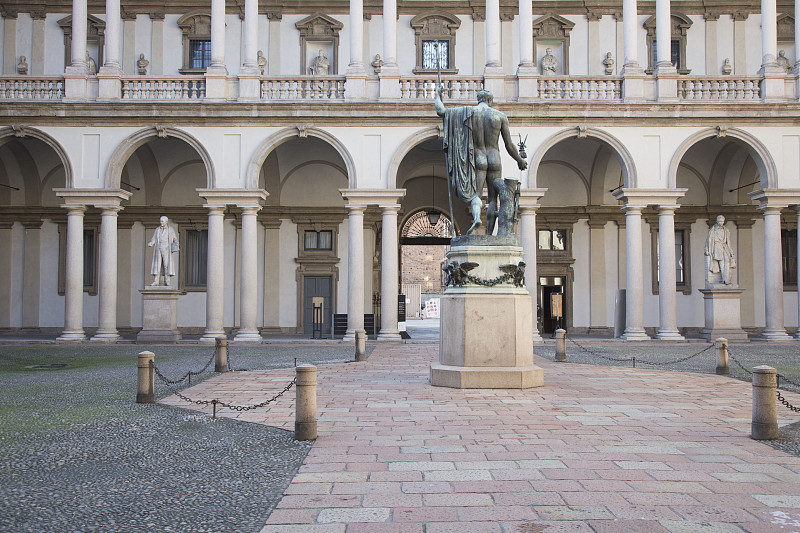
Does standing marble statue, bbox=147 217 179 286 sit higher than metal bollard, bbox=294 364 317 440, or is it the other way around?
standing marble statue, bbox=147 217 179 286

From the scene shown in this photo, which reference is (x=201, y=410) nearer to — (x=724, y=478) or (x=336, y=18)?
(x=724, y=478)

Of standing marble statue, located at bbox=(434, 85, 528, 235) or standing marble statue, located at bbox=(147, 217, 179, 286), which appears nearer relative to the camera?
standing marble statue, located at bbox=(434, 85, 528, 235)

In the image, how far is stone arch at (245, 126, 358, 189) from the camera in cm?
2127

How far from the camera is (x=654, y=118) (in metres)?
21.3

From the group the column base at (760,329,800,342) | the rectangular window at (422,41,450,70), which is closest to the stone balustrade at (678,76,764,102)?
the column base at (760,329,800,342)

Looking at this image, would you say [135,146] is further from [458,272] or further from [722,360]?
[722,360]

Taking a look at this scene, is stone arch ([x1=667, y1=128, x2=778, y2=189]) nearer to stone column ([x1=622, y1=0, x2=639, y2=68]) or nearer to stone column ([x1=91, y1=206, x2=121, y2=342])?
stone column ([x1=622, y1=0, x2=639, y2=68])

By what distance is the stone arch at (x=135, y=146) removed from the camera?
2123 cm

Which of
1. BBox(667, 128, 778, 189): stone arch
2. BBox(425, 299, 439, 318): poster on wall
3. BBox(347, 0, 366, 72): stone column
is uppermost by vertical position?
BBox(347, 0, 366, 72): stone column

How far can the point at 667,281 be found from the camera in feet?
69.6

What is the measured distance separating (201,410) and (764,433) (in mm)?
6286

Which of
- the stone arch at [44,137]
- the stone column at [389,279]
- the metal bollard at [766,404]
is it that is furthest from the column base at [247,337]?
the metal bollard at [766,404]

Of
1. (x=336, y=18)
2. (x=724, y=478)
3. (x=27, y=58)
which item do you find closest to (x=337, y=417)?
(x=724, y=478)

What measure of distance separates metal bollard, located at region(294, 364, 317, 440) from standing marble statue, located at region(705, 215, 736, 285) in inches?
717
